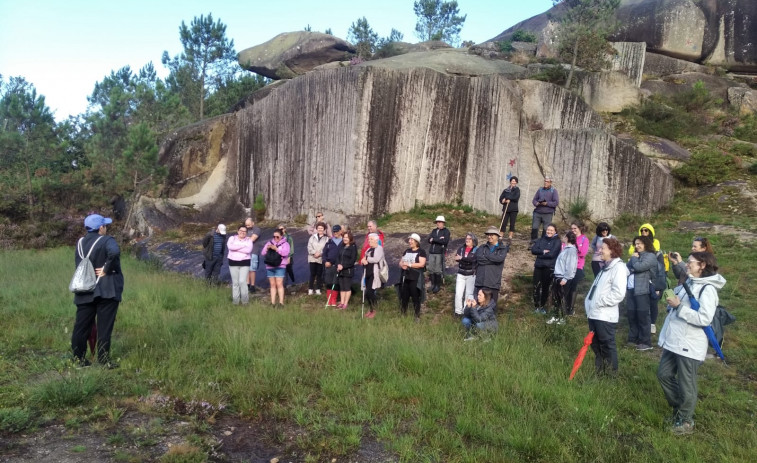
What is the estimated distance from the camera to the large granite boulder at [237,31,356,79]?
109ft

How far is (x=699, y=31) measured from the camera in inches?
993

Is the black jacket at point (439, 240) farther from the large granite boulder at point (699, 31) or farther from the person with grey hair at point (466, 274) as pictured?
the large granite boulder at point (699, 31)

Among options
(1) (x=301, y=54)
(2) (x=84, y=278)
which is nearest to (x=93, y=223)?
(2) (x=84, y=278)

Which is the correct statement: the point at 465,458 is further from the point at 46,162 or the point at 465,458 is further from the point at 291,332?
the point at 46,162

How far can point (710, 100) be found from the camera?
2119 centimetres

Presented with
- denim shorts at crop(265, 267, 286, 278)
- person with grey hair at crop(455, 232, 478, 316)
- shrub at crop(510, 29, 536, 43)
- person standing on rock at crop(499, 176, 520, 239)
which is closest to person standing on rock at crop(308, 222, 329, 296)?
denim shorts at crop(265, 267, 286, 278)

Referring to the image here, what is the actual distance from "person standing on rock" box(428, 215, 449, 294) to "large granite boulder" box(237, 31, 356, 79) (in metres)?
25.7

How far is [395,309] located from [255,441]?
16.4 feet

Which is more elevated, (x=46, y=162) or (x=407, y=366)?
(x=46, y=162)

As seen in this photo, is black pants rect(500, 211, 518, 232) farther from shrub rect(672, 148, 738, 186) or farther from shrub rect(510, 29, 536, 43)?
shrub rect(510, 29, 536, 43)

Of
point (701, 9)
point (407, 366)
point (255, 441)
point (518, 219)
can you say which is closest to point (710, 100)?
point (701, 9)

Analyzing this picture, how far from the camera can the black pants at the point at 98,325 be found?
581cm

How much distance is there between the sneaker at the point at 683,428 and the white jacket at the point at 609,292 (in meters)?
1.25

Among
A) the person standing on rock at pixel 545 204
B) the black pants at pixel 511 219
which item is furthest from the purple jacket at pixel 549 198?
the black pants at pixel 511 219
